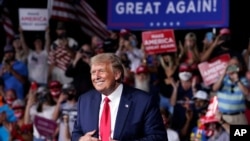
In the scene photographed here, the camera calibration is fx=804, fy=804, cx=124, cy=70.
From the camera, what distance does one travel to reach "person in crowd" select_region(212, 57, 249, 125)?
9484mm

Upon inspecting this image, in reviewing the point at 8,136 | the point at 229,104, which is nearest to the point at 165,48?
the point at 229,104

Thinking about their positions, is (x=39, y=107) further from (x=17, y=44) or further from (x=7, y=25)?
(x=7, y=25)

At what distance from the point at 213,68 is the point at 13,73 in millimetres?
3072

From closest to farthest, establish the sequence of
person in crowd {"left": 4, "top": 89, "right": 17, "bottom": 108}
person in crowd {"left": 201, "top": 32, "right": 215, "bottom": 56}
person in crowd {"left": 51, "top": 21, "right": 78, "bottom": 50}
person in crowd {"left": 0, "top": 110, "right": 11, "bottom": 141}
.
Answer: person in crowd {"left": 0, "top": 110, "right": 11, "bottom": 141} → person in crowd {"left": 201, "top": 32, "right": 215, "bottom": 56} → person in crowd {"left": 4, "top": 89, "right": 17, "bottom": 108} → person in crowd {"left": 51, "top": 21, "right": 78, "bottom": 50}

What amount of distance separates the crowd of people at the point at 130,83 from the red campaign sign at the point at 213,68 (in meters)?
0.10

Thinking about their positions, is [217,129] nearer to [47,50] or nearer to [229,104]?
[229,104]

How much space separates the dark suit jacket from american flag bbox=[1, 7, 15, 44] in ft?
22.7

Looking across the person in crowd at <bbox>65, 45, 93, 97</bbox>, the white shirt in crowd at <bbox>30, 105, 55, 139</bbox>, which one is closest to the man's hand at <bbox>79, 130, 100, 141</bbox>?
the white shirt in crowd at <bbox>30, 105, 55, 139</bbox>

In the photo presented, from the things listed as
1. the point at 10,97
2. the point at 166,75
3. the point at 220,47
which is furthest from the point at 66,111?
the point at 220,47

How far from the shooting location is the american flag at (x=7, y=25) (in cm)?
1270

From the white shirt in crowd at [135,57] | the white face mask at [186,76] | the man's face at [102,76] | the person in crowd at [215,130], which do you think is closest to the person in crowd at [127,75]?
the white shirt in crowd at [135,57]

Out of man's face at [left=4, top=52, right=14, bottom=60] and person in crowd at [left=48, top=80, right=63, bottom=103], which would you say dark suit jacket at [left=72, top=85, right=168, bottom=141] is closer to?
person in crowd at [left=48, top=80, right=63, bottom=103]

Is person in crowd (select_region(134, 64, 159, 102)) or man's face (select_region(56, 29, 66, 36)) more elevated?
man's face (select_region(56, 29, 66, 36))

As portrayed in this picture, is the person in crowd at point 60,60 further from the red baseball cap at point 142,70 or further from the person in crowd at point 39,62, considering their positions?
the red baseball cap at point 142,70
